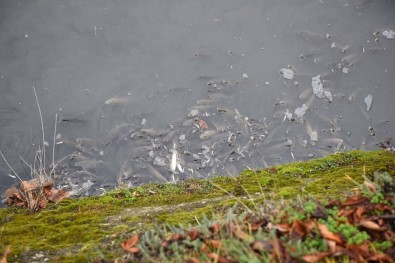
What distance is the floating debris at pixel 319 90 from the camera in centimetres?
797

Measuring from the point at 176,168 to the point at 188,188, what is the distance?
8.39 ft

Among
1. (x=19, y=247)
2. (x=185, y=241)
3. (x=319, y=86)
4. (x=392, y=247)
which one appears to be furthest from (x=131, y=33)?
(x=392, y=247)

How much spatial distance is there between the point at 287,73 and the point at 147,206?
199 inches

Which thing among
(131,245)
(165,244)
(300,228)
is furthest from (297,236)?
(131,245)

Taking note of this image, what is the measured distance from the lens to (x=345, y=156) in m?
5.16

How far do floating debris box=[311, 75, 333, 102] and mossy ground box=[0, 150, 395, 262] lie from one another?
295 cm

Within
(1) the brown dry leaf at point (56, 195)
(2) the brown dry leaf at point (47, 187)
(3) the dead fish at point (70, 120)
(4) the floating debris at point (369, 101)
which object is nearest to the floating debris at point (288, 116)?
(4) the floating debris at point (369, 101)

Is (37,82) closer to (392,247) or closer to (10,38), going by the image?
(10,38)

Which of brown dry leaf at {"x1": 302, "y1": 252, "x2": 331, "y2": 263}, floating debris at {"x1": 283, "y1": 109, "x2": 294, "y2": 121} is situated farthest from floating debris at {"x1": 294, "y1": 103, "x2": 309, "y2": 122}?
brown dry leaf at {"x1": 302, "y1": 252, "x2": 331, "y2": 263}

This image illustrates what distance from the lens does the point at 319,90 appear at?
8.00 m

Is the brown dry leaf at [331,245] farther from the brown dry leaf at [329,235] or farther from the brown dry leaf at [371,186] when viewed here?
the brown dry leaf at [371,186]

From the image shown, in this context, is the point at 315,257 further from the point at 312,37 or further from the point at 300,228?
the point at 312,37

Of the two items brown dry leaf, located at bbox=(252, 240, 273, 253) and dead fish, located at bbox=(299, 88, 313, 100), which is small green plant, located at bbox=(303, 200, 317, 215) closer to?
brown dry leaf, located at bbox=(252, 240, 273, 253)

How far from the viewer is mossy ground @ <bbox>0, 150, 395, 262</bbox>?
3344 millimetres
